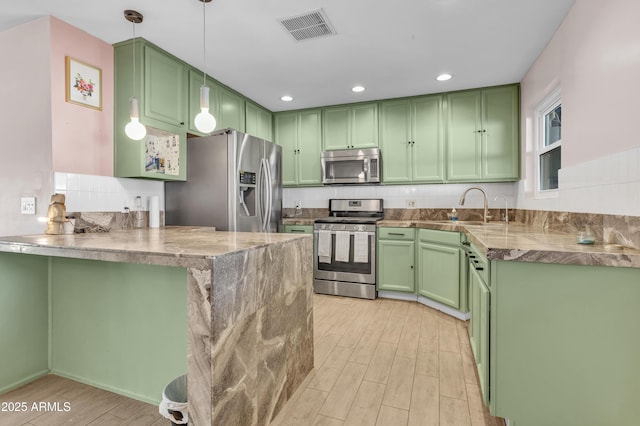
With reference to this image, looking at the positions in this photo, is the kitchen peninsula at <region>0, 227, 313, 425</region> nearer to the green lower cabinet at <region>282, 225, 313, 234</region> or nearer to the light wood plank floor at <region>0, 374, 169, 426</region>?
the light wood plank floor at <region>0, 374, 169, 426</region>

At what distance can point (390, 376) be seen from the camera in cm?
202

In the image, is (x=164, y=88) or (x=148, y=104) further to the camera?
(x=164, y=88)

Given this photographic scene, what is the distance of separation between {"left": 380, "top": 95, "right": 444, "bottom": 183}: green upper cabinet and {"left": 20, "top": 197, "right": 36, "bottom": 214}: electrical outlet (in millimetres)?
3345

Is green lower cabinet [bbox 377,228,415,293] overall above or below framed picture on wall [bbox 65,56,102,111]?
below

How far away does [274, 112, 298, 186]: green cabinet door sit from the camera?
4414 mm

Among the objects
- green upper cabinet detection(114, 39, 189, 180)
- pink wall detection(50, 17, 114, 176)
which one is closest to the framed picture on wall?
pink wall detection(50, 17, 114, 176)

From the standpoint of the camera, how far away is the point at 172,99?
2.85m

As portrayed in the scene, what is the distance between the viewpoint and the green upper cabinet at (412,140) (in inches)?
148

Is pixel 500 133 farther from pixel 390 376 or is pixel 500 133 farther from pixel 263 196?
pixel 390 376

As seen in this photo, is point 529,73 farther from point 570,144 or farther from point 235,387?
point 235,387

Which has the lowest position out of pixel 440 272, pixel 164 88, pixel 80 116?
A: pixel 440 272

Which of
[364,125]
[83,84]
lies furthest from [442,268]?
[83,84]

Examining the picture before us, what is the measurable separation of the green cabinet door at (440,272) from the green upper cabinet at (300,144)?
5.60ft

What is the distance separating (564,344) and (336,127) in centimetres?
342
